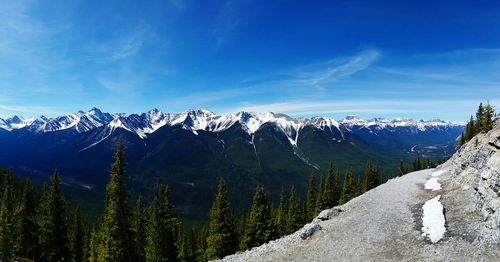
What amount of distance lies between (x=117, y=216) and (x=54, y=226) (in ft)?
80.5

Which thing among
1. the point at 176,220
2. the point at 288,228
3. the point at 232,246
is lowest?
the point at 288,228

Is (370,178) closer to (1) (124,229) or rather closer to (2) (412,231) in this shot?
(2) (412,231)

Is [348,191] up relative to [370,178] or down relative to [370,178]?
down

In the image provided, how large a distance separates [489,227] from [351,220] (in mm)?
15388

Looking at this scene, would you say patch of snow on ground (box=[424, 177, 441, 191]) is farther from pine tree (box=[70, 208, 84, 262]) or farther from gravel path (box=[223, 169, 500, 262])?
pine tree (box=[70, 208, 84, 262])

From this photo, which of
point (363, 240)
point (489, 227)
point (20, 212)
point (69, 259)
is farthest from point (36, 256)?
point (489, 227)

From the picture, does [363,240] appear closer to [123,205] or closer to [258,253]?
[258,253]

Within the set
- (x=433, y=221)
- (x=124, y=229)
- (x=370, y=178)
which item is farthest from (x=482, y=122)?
(x=124, y=229)

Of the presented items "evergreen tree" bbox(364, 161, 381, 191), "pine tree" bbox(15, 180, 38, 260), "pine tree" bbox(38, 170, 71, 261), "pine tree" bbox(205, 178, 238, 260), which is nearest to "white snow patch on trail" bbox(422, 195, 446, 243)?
"pine tree" bbox(205, 178, 238, 260)

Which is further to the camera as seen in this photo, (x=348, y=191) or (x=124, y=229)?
(x=348, y=191)

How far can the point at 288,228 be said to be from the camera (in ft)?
299

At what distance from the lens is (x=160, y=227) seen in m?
53.7

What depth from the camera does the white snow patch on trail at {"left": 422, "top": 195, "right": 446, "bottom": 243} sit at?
1431 inches

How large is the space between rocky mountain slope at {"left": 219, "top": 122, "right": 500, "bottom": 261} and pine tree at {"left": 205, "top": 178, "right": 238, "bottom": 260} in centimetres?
1361
